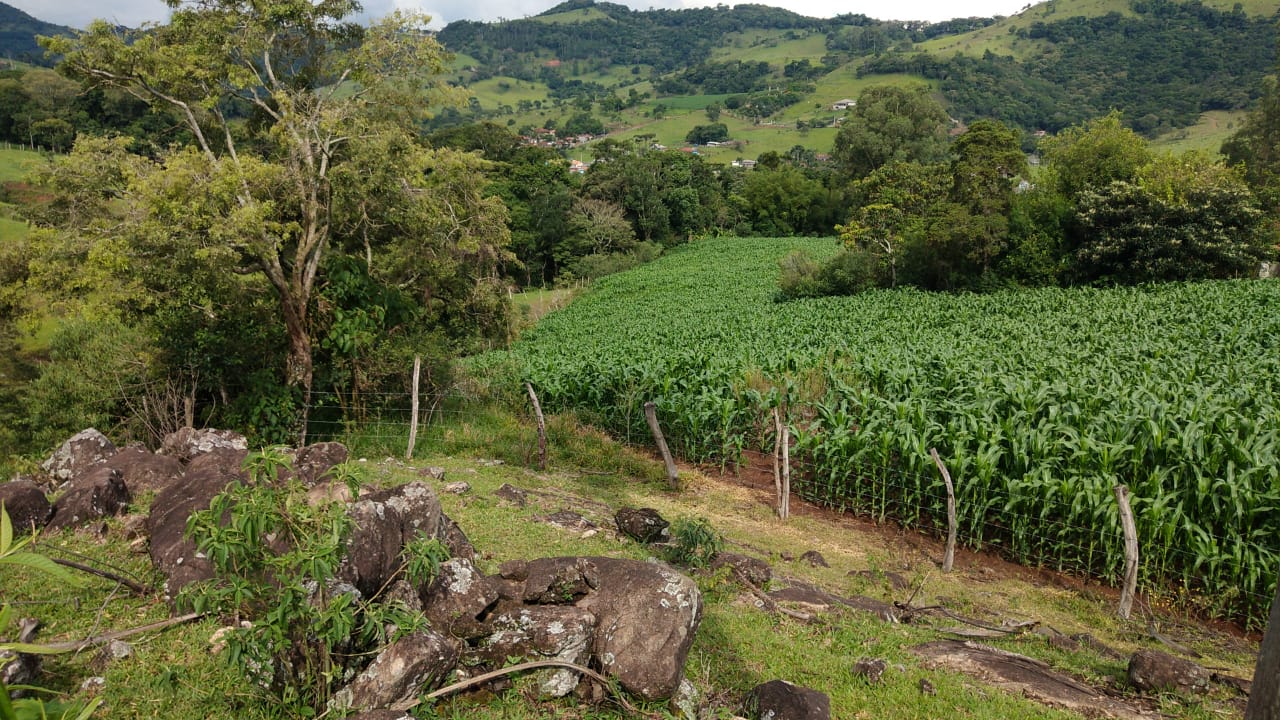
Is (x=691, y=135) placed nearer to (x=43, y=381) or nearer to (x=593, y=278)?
(x=593, y=278)

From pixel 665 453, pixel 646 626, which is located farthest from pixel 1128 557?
pixel 665 453

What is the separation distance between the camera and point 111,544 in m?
A: 6.27

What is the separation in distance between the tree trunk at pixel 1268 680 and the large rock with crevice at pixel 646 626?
284 centimetres

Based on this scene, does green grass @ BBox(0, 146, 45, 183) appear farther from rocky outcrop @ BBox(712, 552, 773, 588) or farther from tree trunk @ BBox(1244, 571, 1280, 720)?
tree trunk @ BBox(1244, 571, 1280, 720)

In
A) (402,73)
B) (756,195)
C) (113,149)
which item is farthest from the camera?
(756,195)

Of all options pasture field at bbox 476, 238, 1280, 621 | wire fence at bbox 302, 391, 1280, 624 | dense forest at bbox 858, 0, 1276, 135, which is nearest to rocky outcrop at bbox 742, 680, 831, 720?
wire fence at bbox 302, 391, 1280, 624

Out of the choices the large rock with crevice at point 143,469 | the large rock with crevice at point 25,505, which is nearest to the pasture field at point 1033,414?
the large rock with crevice at point 143,469

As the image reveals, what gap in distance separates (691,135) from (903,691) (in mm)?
123735

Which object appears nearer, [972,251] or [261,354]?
[261,354]

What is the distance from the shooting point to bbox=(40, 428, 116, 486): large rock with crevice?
7.94 meters

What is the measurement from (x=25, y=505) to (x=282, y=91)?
8248mm

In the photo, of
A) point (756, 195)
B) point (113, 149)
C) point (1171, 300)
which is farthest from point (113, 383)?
point (756, 195)

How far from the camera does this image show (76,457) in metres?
8.02

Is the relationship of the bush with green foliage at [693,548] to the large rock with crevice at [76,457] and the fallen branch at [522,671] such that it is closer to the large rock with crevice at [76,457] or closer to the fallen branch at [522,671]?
the fallen branch at [522,671]
